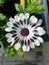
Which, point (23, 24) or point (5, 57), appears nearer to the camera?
point (23, 24)

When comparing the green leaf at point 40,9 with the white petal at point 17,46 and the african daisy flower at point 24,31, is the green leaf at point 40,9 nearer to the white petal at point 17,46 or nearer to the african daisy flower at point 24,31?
the african daisy flower at point 24,31

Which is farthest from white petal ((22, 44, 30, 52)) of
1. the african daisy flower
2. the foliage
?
the foliage

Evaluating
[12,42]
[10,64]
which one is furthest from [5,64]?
[12,42]

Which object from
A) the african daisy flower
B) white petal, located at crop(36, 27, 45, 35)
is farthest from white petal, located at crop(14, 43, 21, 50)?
white petal, located at crop(36, 27, 45, 35)

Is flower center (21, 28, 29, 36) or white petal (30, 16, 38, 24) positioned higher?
white petal (30, 16, 38, 24)

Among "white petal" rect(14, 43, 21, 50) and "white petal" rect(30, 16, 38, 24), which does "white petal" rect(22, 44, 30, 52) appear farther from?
"white petal" rect(30, 16, 38, 24)

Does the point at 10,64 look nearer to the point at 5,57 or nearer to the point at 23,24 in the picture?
the point at 5,57

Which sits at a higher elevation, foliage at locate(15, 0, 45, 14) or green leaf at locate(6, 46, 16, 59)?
foliage at locate(15, 0, 45, 14)

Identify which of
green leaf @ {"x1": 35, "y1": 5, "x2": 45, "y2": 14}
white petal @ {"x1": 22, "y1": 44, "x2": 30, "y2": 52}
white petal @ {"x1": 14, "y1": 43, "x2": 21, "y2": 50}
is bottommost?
white petal @ {"x1": 22, "y1": 44, "x2": 30, "y2": 52}

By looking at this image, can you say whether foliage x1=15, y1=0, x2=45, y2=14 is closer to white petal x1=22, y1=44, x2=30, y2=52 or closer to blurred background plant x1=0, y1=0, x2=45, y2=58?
blurred background plant x1=0, y1=0, x2=45, y2=58
